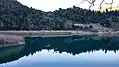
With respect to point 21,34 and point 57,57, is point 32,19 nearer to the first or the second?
point 21,34

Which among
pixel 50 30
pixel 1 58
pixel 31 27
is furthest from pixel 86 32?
pixel 1 58

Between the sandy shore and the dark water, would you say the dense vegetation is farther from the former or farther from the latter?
the dark water

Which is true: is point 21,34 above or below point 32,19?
below

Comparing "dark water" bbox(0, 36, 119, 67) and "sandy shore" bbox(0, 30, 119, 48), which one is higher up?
"sandy shore" bbox(0, 30, 119, 48)

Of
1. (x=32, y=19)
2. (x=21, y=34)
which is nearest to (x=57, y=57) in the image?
Answer: (x=21, y=34)

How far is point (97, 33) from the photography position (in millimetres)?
84375

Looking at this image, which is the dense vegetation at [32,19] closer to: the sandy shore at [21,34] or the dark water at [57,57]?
the sandy shore at [21,34]

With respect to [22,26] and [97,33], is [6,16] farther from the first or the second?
[97,33]

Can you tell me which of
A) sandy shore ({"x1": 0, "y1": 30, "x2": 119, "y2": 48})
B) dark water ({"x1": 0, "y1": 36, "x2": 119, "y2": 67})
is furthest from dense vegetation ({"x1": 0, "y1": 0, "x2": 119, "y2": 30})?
dark water ({"x1": 0, "y1": 36, "x2": 119, "y2": 67})

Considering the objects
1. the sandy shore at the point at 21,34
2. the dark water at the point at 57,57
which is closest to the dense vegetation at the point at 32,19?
the sandy shore at the point at 21,34

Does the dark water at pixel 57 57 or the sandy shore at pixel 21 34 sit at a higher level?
the sandy shore at pixel 21 34

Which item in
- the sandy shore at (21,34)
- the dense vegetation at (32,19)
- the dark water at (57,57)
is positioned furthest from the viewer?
the dense vegetation at (32,19)

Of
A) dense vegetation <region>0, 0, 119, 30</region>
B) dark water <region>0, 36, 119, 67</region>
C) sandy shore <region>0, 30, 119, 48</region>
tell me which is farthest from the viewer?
dense vegetation <region>0, 0, 119, 30</region>

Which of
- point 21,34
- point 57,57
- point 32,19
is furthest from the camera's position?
point 32,19
